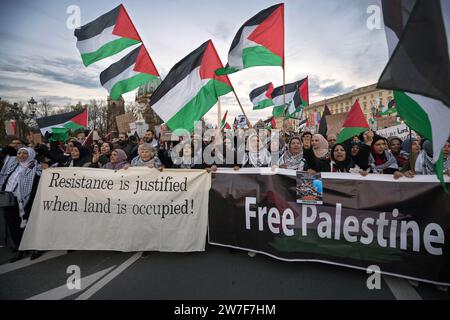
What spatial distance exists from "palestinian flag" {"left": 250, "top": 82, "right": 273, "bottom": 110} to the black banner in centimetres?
639

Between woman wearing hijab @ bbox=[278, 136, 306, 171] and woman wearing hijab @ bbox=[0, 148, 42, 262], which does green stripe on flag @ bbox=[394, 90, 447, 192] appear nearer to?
woman wearing hijab @ bbox=[278, 136, 306, 171]

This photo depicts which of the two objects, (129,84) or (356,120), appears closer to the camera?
(129,84)

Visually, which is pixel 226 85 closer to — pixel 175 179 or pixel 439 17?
pixel 175 179

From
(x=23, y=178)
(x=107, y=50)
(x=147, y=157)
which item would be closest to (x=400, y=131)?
(x=147, y=157)

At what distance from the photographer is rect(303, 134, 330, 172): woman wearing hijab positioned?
13.2 feet

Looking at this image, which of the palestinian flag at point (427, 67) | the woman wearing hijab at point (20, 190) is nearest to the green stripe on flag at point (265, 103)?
the palestinian flag at point (427, 67)

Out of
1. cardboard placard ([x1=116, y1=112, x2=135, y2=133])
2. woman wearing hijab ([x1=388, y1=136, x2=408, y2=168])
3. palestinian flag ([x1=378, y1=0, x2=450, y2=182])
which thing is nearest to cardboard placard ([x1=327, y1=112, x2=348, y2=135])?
woman wearing hijab ([x1=388, y1=136, x2=408, y2=168])

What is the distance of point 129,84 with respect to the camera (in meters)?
5.61

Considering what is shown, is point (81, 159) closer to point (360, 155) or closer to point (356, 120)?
point (360, 155)

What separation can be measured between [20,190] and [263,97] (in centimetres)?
802

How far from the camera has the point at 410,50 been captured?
235cm

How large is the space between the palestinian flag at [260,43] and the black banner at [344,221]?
97.4 inches
